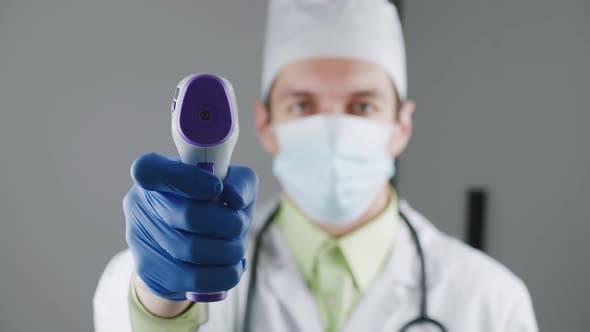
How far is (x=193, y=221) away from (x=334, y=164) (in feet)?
1.37

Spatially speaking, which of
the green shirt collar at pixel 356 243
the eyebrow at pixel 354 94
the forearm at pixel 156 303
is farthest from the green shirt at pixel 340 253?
the forearm at pixel 156 303

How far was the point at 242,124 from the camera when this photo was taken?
99 centimetres

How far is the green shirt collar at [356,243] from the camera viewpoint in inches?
33.0

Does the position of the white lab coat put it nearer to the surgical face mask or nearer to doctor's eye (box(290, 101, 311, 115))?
the surgical face mask

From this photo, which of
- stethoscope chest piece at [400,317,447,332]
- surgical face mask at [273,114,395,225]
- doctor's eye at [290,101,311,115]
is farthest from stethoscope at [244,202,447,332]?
doctor's eye at [290,101,311,115]

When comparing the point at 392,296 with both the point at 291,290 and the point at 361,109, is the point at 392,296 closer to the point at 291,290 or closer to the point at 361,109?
the point at 291,290

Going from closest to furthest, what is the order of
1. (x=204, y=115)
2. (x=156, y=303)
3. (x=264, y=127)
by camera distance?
1. (x=204, y=115)
2. (x=156, y=303)
3. (x=264, y=127)

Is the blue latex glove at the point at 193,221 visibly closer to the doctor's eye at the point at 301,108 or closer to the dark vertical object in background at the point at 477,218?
the doctor's eye at the point at 301,108

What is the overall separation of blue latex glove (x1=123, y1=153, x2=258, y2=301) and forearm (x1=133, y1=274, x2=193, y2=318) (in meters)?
0.08

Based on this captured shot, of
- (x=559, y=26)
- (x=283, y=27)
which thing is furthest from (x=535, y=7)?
(x=283, y=27)

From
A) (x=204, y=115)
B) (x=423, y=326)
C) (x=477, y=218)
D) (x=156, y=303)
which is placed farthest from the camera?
(x=477, y=218)

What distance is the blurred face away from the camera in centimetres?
84

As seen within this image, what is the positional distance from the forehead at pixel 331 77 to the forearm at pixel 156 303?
440mm

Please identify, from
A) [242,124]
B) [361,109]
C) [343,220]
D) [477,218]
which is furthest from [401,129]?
[477,218]
